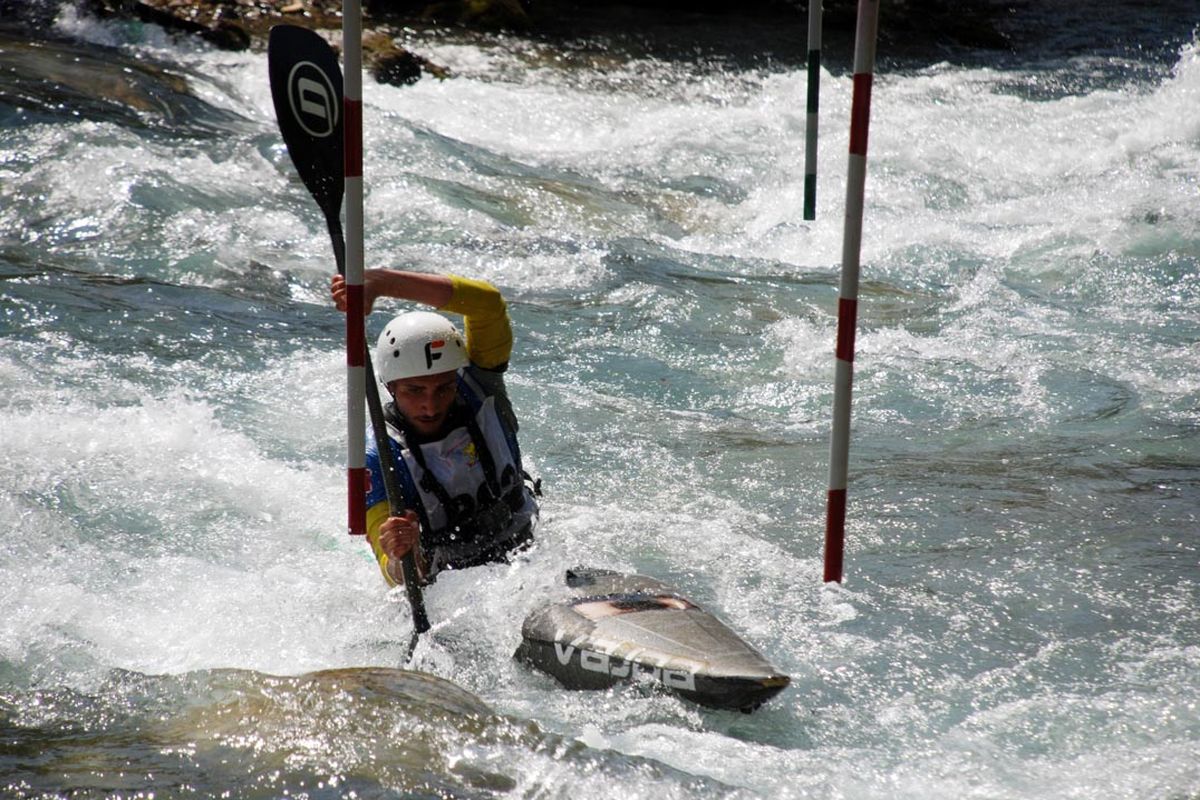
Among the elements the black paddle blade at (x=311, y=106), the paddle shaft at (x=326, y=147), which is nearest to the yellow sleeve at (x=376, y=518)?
the paddle shaft at (x=326, y=147)

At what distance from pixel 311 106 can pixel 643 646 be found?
1.79 m

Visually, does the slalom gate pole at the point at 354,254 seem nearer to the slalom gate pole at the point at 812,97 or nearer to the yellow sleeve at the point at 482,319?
the yellow sleeve at the point at 482,319

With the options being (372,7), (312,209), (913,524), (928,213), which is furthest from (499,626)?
(372,7)

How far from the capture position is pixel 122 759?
2.90 meters

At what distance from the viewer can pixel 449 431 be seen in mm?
3996

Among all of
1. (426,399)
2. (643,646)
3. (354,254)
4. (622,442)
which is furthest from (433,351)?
(622,442)

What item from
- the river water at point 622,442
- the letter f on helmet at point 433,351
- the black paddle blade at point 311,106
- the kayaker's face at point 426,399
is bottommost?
the river water at point 622,442

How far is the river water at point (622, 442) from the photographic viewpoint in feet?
10.7

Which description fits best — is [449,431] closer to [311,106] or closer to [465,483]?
[465,483]

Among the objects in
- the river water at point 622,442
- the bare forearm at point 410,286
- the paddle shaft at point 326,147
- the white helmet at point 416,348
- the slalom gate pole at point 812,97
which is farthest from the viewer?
the slalom gate pole at point 812,97

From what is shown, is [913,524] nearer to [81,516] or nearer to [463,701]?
[463,701]

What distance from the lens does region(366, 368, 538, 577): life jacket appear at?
3969mm

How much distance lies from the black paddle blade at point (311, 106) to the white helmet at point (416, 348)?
36 cm

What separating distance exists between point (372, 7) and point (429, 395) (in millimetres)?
11668
